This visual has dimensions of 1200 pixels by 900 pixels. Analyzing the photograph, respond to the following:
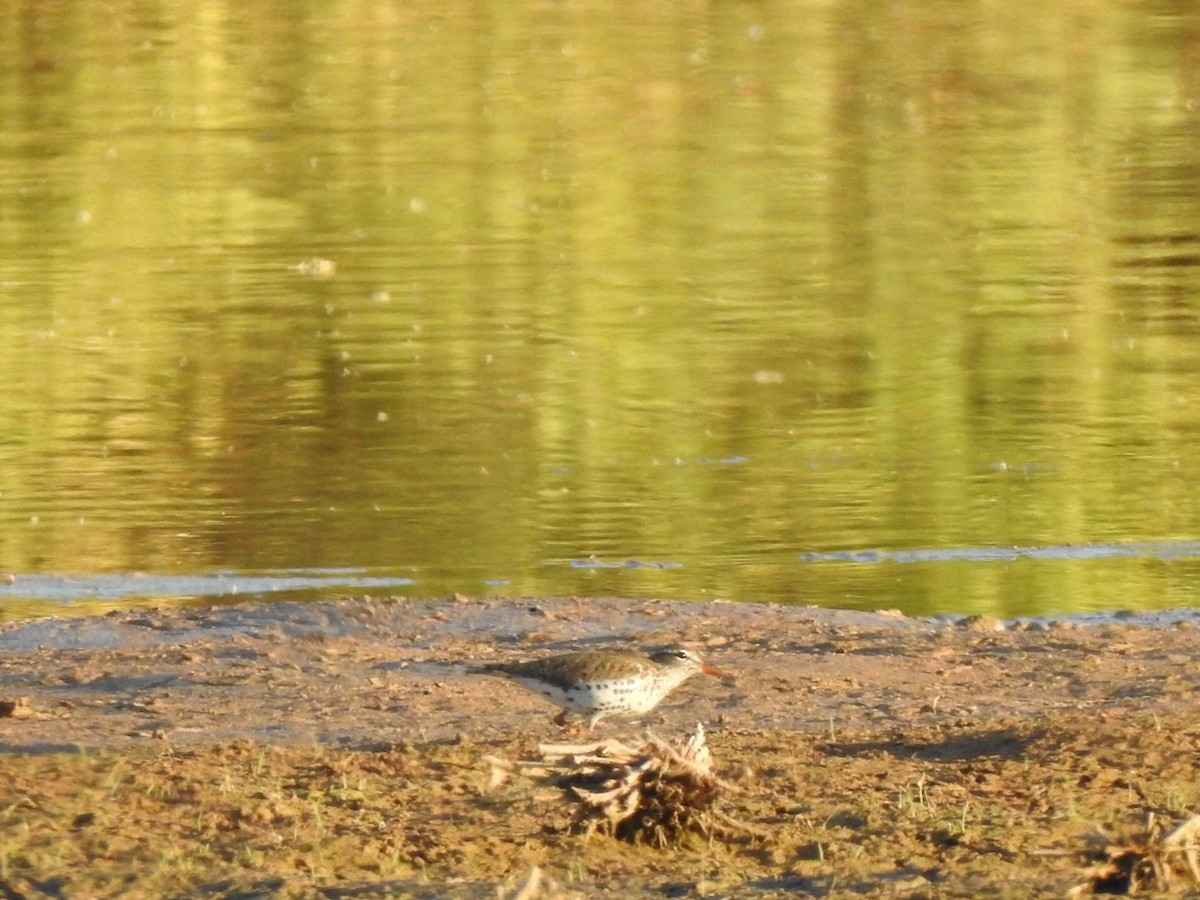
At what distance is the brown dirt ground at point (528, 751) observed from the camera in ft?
16.9

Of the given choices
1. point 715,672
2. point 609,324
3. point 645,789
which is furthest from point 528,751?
point 609,324

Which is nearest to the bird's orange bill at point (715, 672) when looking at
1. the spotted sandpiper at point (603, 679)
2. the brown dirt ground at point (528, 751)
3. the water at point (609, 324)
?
the brown dirt ground at point (528, 751)

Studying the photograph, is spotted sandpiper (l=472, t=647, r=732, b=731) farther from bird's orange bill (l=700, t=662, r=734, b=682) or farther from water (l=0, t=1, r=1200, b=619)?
water (l=0, t=1, r=1200, b=619)

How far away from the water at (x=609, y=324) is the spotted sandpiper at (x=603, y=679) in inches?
82.0

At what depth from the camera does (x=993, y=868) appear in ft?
16.7

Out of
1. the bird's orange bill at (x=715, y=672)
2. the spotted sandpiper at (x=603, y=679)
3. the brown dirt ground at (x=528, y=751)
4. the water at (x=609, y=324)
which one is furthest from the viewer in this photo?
the water at (x=609, y=324)

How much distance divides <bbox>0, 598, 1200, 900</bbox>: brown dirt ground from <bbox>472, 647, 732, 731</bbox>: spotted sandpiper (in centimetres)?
18

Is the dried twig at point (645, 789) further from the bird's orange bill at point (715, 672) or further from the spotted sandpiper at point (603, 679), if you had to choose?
the bird's orange bill at point (715, 672)

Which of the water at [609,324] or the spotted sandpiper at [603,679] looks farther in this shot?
the water at [609,324]

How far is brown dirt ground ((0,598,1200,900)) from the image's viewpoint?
5.16 metres

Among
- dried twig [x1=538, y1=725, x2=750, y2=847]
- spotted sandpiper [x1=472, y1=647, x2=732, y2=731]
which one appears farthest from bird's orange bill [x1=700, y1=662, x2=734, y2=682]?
dried twig [x1=538, y1=725, x2=750, y2=847]

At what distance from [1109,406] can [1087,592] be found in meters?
2.63

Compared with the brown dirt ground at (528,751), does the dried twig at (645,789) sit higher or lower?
higher

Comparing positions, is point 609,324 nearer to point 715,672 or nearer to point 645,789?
point 715,672
